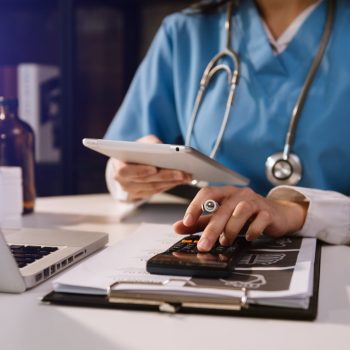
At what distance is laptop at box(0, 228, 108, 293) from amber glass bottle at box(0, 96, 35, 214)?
1.00ft

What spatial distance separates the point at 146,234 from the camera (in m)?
0.88

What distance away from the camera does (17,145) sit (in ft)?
3.87

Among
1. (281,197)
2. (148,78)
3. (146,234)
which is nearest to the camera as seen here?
(146,234)

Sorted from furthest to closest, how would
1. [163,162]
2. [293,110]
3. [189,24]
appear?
[189,24], [293,110], [163,162]

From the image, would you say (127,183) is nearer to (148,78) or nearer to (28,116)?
(148,78)

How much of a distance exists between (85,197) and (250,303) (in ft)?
3.05

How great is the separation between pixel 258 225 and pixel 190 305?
251 millimetres

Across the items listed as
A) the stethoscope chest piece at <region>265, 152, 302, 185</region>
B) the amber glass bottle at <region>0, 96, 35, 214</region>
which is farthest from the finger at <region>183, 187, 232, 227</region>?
the amber glass bottle at <region>0, 96, 35, 214</region>

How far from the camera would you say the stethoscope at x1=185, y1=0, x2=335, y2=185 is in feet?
3.90

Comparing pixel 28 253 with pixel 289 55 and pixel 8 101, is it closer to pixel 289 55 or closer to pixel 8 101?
pixel 8 101

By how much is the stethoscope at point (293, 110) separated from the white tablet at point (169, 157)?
10cm

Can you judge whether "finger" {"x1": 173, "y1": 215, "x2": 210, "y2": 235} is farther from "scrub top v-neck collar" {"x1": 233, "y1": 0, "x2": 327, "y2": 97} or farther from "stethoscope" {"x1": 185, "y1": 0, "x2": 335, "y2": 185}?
"scrub top v-neck collar" {"x1": 233, "y1": 0, "x2": 327, "y2": 97}

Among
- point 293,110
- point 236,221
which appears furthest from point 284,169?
point 236,221

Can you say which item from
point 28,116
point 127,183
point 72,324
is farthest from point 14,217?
point 28,116
